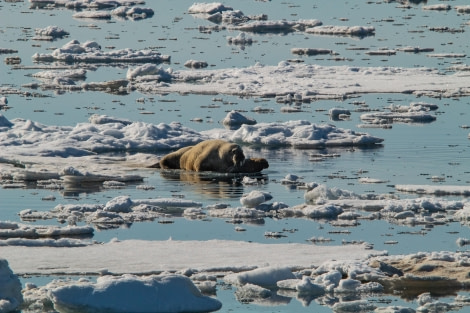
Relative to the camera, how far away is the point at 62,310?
994 centimetres

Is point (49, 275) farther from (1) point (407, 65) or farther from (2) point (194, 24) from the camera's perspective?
(2) point (194, 24)

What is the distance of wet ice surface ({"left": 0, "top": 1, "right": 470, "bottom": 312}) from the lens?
37.4ft

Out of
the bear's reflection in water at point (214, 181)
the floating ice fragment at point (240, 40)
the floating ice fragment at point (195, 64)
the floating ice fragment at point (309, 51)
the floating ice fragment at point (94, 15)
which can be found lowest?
the bear's reflection in water at point (214, 181)

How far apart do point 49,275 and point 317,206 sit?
4010mm

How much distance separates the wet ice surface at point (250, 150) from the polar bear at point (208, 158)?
0.89ft

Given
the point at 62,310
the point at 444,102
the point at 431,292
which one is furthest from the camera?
the point at 444,102

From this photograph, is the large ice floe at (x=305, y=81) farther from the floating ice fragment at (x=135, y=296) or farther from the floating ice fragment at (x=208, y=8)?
the floating ice fragment at (x=135, y=296)

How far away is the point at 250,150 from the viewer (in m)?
19.9

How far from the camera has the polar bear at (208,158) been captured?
17.6m

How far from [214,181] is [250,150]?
9.10 ft

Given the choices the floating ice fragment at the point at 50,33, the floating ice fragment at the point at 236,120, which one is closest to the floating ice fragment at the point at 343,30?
the floating ice fragment at the point at 50,33

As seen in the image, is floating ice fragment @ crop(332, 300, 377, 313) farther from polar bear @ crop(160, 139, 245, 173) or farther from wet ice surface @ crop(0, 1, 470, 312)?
polar bear @ crop(160, 139, 245, 173)

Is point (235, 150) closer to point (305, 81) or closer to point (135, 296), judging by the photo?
point (135, 296)

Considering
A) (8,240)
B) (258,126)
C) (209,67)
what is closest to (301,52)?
(209,67)
